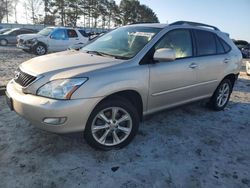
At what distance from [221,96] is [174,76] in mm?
1933

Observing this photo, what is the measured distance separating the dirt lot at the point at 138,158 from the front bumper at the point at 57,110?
19 cm

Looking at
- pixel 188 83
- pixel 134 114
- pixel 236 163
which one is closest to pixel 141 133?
pixel 134 114

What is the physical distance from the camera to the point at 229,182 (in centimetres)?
305

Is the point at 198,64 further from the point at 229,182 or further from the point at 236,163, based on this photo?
the point at 229,182

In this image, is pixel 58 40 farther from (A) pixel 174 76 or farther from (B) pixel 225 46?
(A) pixel 174 76

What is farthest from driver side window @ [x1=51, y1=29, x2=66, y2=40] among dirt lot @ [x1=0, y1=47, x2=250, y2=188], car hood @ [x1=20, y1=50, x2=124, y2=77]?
car hood @ [x1=20, y1=50, x2=124, y2=77]

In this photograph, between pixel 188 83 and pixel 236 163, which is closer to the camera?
pixel 236 163

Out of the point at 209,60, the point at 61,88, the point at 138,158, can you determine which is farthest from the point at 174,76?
the point at 61,88

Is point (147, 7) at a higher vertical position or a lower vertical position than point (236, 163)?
higher

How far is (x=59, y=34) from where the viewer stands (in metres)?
14.8

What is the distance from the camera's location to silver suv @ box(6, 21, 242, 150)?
3.07 m

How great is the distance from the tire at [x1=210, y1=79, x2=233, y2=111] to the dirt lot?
801 mm

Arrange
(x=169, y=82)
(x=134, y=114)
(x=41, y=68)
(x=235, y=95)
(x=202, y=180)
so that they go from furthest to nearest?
1. (x=235, y=95)
2. (x=169, y=82)
3. (x=134, y=114)
4. (x=41, y=68)
5. (x=202, y=180)

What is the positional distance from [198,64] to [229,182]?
81.9 inches
